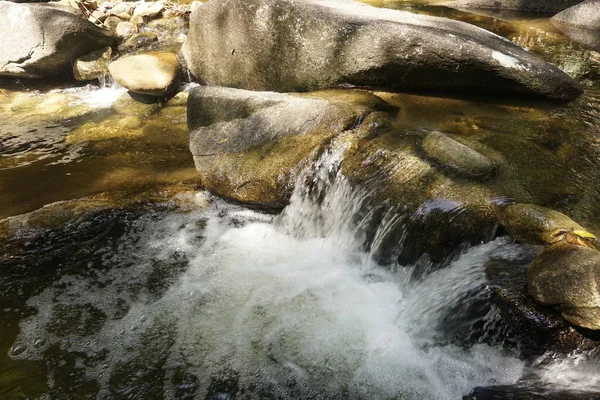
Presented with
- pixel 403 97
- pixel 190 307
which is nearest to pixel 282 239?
pixel 190 307

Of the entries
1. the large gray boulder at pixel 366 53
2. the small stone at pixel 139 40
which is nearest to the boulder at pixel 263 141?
the large gray boulder at pixel 366 53

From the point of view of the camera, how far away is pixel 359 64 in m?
5.08

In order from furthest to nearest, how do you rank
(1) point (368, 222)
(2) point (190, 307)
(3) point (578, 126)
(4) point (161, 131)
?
(4) point (161, 131), (3) point (578, 126), (1) point (368, 222), (2) point (190, 307)

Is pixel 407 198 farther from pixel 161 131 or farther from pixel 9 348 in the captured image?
pixel 161 131

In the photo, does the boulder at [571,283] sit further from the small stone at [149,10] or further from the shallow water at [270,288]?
the small stone at [149,10]

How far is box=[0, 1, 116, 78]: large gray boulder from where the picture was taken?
7141 millimetres

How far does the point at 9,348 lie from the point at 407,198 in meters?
3.30

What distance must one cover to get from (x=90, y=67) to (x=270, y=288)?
612 centimetres

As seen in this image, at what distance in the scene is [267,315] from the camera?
3.46 m

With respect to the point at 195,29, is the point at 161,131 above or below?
below

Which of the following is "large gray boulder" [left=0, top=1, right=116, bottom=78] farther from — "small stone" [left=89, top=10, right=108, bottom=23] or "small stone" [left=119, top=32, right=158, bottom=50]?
"small stone" [left=89, top=10, right=108, bottom=23]

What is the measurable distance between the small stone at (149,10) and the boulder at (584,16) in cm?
930

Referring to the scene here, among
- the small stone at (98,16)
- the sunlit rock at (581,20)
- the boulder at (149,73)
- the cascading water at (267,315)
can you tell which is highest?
the sunlit rock at (581,20)

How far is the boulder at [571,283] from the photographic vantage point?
7.73ft
